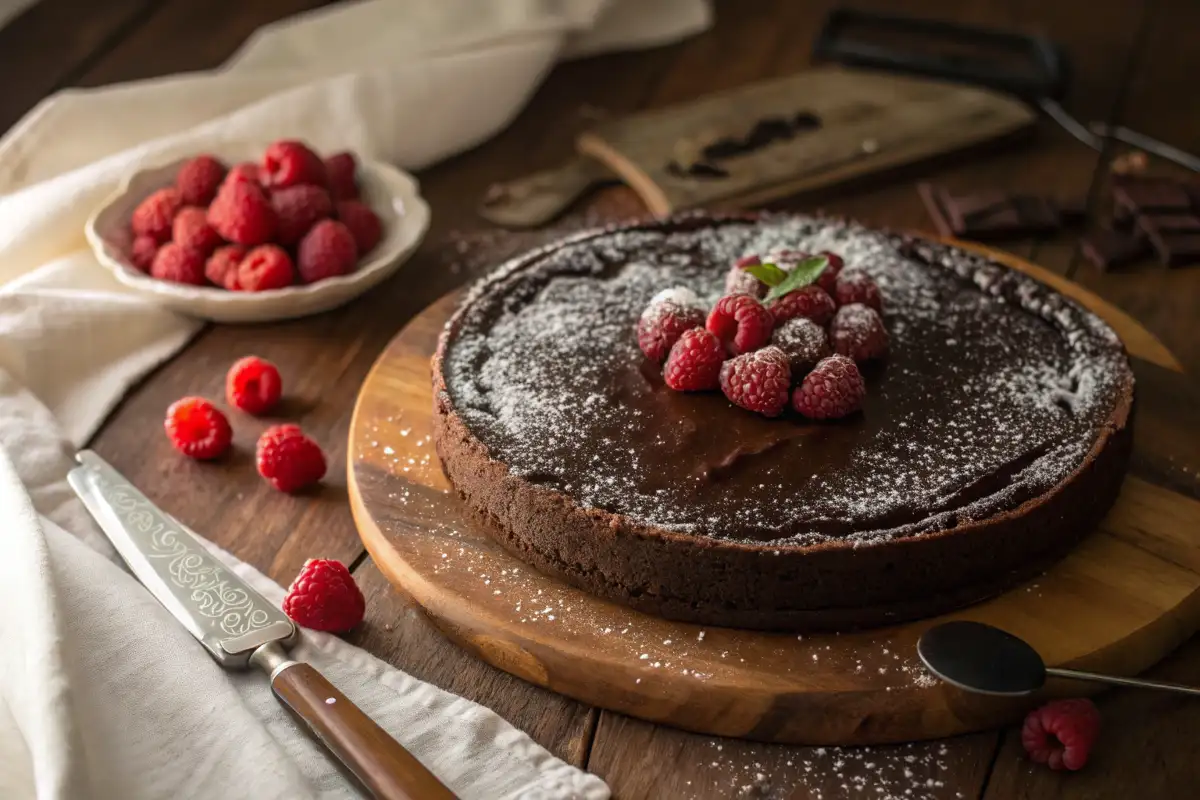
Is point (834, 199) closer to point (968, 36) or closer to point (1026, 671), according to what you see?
point (968, 36)

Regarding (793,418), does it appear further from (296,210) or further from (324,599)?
(296,210)

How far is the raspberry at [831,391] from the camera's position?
2.12 meters

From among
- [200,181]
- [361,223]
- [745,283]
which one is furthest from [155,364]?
[745,283]

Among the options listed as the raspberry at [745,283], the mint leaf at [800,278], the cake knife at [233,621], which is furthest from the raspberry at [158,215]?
the mint leaf at [800,278]

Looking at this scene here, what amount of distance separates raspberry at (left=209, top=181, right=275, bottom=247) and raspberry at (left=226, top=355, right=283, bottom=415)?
1.08ft

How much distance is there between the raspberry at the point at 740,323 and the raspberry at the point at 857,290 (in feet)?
0.61

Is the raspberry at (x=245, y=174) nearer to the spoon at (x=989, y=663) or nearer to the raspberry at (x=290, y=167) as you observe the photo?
the raspberry at (x=290, y=167)

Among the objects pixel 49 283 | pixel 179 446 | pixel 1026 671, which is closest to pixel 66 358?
pixel 49 283

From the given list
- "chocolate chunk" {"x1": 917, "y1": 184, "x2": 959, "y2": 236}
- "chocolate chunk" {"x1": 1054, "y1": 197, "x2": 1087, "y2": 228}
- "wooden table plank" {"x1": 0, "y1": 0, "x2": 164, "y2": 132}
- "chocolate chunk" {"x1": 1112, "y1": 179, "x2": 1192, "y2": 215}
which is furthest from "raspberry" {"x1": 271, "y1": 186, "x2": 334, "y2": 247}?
"chocolate chunk" {"x1": 1112, "y1": 179, "x2": 1192, "y2": 215}

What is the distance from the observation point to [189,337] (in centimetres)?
280

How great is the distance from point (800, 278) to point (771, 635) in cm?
64

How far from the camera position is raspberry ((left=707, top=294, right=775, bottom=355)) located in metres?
2.18

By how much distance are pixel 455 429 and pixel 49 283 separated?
114 cm

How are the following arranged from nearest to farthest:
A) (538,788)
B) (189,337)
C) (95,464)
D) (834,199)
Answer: (538,788), (95,464), (189,337), (834,199)
